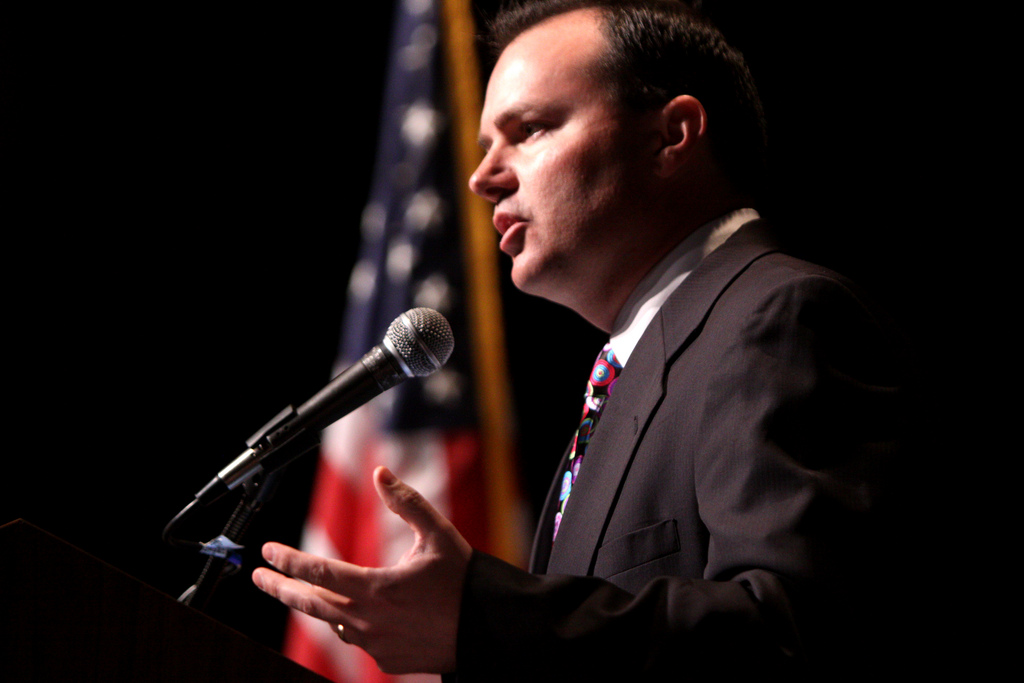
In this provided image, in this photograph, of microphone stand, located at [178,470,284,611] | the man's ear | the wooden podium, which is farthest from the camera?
the man's ear

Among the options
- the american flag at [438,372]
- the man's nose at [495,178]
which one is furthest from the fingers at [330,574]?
the american flag at [438,372]

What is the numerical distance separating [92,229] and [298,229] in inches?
30.9

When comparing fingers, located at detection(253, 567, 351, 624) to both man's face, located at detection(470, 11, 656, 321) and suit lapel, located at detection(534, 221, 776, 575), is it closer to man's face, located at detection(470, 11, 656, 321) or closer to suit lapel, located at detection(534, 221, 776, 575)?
suit lapel, located at detection(534, 221, 776, 575)

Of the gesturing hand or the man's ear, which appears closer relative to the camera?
the gesturing hand

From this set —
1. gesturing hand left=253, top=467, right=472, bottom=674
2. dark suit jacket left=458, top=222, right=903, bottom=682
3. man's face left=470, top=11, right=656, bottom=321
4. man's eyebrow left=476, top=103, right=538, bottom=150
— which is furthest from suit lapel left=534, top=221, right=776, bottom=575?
man's eyebrow left=476, top=103, right=538, bottom=150

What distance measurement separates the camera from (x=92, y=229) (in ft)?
9.66

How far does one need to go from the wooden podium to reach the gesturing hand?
118 mm

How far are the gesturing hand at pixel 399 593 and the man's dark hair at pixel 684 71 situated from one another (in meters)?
1.08

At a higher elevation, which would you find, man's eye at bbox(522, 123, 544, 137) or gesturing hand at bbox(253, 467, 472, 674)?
man's eye at bbox(522, 123, 544, 137)

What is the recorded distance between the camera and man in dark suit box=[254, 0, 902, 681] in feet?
2.59

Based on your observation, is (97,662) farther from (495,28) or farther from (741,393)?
(495,28)

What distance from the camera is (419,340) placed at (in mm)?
1281

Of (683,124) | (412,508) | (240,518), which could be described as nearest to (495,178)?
(683,124)

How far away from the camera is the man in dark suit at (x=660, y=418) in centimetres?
79
